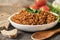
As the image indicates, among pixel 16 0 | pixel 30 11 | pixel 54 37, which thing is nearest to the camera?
pixel 54 37

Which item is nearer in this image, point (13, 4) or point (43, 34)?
point (43, 34)

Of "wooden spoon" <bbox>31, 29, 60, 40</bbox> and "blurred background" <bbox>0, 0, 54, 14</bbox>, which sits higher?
"wooden spoon" <bbox>31, 29, 60, 40</bbox>

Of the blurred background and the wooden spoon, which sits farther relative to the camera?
the blurred background

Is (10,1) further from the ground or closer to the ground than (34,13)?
closer to the ground

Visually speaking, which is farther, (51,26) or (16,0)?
(16,0)

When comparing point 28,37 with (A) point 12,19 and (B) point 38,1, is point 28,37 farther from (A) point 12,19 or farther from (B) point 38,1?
(B) point 38,1

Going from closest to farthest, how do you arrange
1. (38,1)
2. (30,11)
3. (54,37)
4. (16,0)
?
(54,37) → (30,11) → (38,1) → (16,0)

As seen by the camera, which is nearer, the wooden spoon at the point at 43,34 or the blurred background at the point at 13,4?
the wooden spoon at the point at 43,34

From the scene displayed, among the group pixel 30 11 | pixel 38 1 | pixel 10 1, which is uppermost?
pixel 30 11

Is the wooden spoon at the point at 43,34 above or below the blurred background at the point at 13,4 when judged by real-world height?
above

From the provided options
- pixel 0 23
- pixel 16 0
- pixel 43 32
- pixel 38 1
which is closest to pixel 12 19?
pixel 0 23

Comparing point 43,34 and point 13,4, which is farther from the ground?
point 43,34
